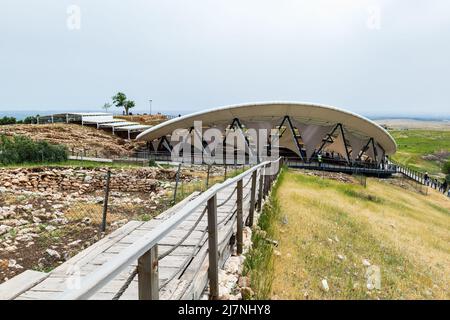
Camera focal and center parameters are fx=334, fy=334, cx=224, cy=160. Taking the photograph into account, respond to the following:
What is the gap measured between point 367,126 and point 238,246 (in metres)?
29.8

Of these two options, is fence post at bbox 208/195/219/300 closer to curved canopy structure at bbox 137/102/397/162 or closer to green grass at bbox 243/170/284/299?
green grass at bbox 243/170/284/299

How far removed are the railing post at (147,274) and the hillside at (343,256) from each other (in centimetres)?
244

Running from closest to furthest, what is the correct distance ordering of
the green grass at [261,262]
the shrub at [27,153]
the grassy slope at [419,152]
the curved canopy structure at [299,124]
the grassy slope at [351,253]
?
the green grass at [261,262] → the grassy slope at [351,253] → the shrub at [27,153] → the curved canopy structure at [299,124] → the grassy slope at [419,152]

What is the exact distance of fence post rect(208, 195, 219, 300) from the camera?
132 inches

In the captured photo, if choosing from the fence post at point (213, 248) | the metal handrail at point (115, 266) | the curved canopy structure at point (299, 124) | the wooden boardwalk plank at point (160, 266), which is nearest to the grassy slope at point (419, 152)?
the curved canopy structure at point (299, 124)

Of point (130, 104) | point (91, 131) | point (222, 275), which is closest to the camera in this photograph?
Result: point (222, 275)

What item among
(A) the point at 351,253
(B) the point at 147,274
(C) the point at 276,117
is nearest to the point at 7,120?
(C) the point at 276,117

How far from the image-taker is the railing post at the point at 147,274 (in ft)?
6.54

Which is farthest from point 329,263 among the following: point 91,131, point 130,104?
point 130,104

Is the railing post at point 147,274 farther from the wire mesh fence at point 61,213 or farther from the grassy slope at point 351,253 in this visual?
the wire mesh fence at point 61,213

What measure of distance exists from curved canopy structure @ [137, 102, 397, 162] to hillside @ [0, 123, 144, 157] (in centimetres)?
372

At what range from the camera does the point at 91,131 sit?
39375 mm

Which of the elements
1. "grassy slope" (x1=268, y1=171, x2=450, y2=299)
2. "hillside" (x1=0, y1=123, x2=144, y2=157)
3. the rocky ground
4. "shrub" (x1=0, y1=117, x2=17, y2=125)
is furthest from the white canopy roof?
"shrub" (x1=0, y1=117, x2=17, y2=125)

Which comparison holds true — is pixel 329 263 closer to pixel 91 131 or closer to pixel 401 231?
pixel 401 231
